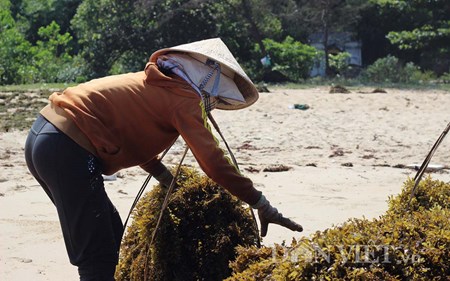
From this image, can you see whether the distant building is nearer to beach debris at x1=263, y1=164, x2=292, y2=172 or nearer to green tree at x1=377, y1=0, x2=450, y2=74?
green tree at x1=377, y1=0, x2=450, y2=74

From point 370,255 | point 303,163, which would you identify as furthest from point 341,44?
point 370,255

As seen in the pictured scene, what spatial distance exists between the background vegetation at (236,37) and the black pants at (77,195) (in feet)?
52.4

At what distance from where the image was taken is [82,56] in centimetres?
2105

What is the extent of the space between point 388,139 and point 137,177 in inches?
149

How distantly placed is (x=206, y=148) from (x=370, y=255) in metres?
0.99

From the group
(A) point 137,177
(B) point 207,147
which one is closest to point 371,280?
(B) point 207,147

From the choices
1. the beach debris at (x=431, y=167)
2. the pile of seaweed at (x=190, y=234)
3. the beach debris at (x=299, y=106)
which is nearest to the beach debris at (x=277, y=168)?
the beach debris at (x=431, y=167)

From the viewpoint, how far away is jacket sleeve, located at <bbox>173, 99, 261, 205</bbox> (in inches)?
140

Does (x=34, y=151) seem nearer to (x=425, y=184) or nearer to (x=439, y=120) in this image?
(x=425, y=184)

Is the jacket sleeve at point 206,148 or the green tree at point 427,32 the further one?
the green tree at point 427,32

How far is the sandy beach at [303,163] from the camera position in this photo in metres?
5.92

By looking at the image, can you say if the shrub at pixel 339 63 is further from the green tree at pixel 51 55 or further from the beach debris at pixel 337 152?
the beach debris at pixel 337 152

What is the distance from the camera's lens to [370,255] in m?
2.85

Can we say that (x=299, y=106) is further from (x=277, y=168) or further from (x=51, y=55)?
(x=51, y=55)
